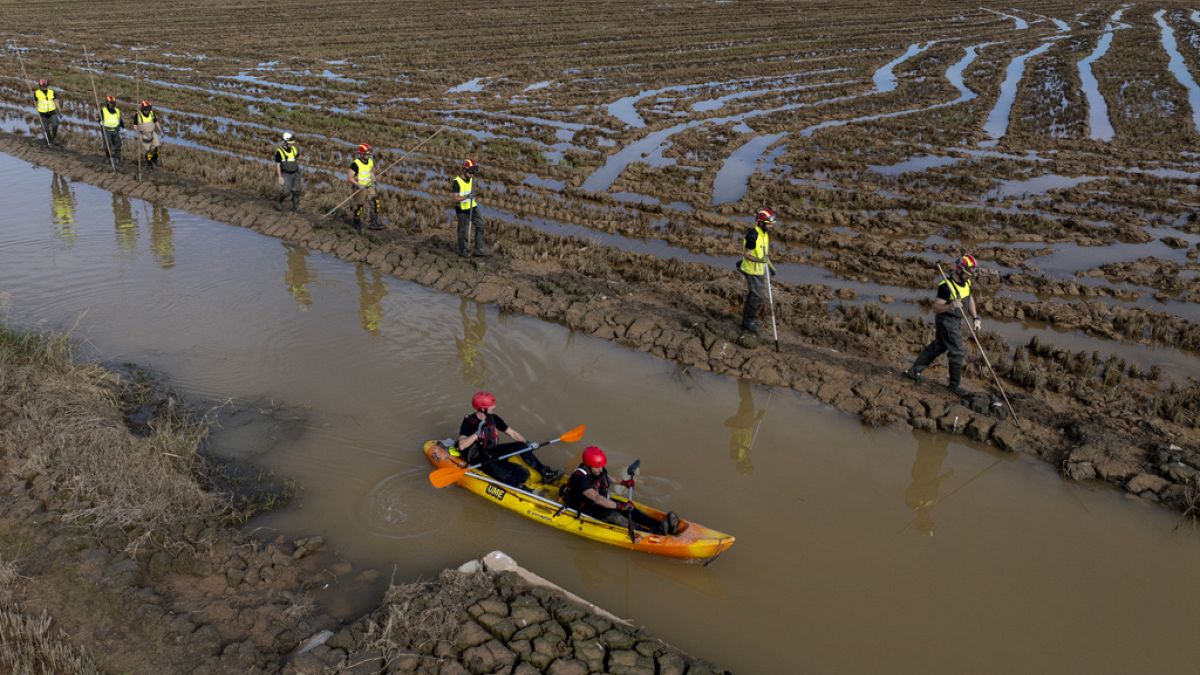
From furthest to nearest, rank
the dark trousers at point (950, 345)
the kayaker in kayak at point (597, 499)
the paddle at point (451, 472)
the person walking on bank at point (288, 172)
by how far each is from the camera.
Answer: the person walking on bank at point (288, 172) → the dark trousers at point (950, 345) → the paddle at point (451, 472) → the kayaker in kayak at point (597, 499)

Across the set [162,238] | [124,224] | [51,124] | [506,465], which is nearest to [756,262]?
[506,465]

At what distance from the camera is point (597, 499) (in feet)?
26.1

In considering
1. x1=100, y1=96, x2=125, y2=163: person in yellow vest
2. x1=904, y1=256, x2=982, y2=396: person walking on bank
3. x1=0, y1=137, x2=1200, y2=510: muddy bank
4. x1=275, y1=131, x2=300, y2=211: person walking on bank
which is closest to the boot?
x1=904, y1=256, x2=982, y2=396: person walking on bank

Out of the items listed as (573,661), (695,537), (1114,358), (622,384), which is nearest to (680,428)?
(622,384)

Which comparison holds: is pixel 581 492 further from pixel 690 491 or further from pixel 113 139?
pixel 113 139

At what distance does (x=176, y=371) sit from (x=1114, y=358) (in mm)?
13652

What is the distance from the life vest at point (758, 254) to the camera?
1171 centimetres

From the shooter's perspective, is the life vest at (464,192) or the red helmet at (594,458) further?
the life vest at (464,192)

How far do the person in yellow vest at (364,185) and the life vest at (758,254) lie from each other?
313 inches

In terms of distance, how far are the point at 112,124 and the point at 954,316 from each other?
20.3m

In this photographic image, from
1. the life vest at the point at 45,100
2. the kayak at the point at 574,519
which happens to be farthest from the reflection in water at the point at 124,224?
the kayak at the point at 574,519

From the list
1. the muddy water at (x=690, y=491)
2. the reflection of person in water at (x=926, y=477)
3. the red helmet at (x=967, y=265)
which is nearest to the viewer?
the muddy water at (x=690, y=491)

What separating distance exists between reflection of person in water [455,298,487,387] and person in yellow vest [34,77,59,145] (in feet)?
50.3

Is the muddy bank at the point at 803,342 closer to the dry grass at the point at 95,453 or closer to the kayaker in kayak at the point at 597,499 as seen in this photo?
the kayaker in kayak at the point at 597,499
